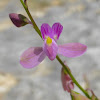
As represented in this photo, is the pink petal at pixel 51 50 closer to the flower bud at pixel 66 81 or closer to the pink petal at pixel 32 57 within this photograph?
the pink petal at pixel 32 57

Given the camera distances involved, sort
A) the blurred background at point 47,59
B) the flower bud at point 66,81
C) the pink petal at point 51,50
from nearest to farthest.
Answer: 1. the pink petal at point 51,50
2. the flower bud at point 66,81
3. the blurred background at point 47,59

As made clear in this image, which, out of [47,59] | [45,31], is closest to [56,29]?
[45,31]

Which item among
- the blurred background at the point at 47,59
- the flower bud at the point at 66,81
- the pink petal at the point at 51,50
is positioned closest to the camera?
the pink petal at the point at 51,50

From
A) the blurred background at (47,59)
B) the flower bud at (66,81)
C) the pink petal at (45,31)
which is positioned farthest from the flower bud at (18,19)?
the blurred background at (47,59)

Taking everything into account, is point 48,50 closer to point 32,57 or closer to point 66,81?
point 32,57

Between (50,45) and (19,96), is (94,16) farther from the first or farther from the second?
(50,45)

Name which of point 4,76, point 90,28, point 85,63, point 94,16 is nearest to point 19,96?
point 4,76
